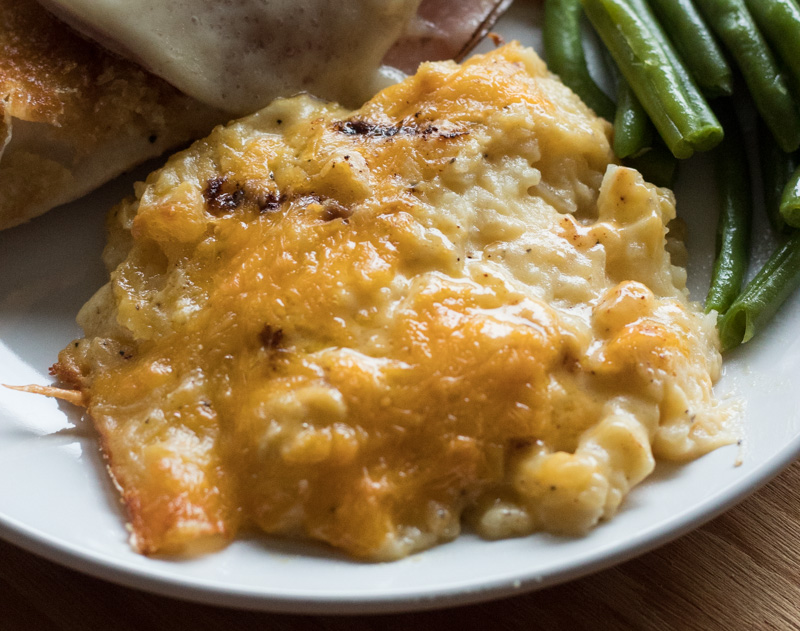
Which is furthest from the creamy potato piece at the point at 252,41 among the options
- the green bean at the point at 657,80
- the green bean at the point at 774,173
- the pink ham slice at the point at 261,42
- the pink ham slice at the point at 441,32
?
the green bean at the point at 774,173

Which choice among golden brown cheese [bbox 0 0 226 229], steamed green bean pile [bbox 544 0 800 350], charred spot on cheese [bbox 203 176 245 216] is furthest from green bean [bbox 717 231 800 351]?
golden brown cheese [bbox 0 0 226 229]

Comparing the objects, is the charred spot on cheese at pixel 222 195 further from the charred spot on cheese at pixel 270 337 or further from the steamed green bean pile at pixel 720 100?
the steamed green bean pile at pixel 720 100

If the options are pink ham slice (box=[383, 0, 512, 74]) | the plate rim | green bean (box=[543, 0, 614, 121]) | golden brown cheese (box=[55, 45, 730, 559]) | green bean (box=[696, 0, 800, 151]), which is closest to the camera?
the plate rim

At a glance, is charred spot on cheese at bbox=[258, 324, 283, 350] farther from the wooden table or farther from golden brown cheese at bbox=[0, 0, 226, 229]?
golden brown cheese at bbox=[0, 0, 226, 229]

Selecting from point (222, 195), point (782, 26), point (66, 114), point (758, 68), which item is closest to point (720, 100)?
point (758, 68)

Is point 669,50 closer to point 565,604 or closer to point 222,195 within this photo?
point 222,195

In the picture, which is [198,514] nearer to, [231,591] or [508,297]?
[231,591]

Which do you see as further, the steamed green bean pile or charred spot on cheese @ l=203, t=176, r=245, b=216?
the steamed green bean pile

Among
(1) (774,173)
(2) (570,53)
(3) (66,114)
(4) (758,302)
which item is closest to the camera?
(4) (758,302)
